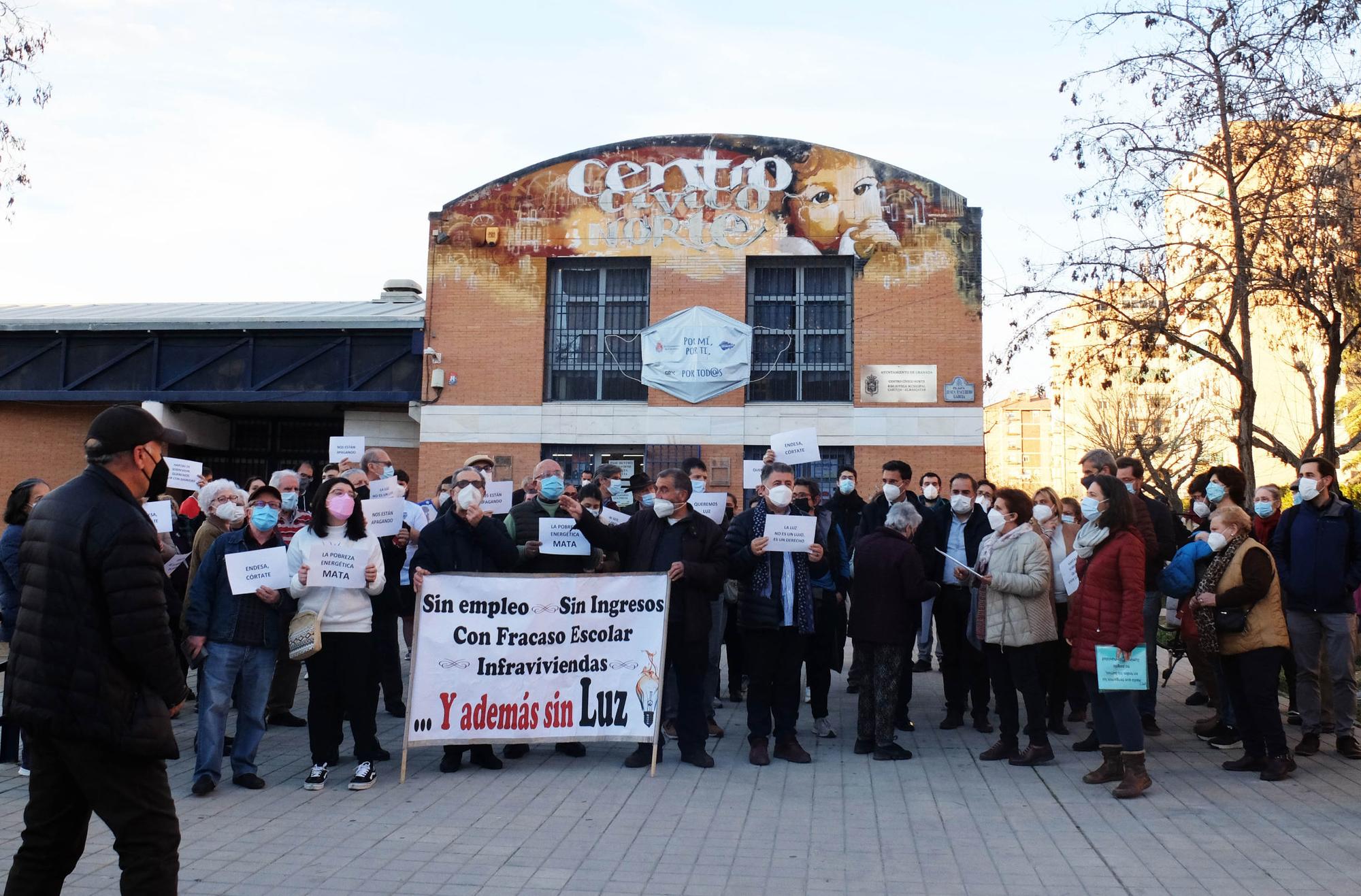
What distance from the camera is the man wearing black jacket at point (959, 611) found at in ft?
31.7

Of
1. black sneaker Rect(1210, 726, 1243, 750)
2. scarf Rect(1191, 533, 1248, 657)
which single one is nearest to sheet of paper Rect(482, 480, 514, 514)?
scarf Rect(1191, 533, 1248, 657)

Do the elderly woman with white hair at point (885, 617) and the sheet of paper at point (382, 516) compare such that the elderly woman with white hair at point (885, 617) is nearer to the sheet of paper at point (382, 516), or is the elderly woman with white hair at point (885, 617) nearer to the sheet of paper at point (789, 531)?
the sheet of paper at point (789, 531)

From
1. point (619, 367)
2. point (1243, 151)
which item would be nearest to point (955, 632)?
point (1243, 151)

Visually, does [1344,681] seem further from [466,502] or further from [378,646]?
[378,646]

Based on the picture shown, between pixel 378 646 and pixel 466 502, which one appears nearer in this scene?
pixel 466 502

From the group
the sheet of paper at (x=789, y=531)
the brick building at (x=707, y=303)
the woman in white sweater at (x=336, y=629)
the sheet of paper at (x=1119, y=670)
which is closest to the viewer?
the sheet of paper at (x=1119, y=670)

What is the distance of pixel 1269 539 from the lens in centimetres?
942

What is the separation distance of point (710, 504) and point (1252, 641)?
14.3 ft

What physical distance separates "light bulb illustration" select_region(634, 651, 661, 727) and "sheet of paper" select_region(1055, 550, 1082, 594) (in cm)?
314

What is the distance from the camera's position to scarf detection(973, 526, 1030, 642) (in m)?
8.72

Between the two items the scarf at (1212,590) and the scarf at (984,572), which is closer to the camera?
the scarf at (1212,590)

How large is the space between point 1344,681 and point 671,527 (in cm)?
544

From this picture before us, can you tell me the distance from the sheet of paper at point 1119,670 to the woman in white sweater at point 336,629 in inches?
192

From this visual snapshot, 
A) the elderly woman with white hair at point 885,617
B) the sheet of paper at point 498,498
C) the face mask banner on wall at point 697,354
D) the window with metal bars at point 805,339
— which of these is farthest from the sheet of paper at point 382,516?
the window with metal bars at point 805,339
